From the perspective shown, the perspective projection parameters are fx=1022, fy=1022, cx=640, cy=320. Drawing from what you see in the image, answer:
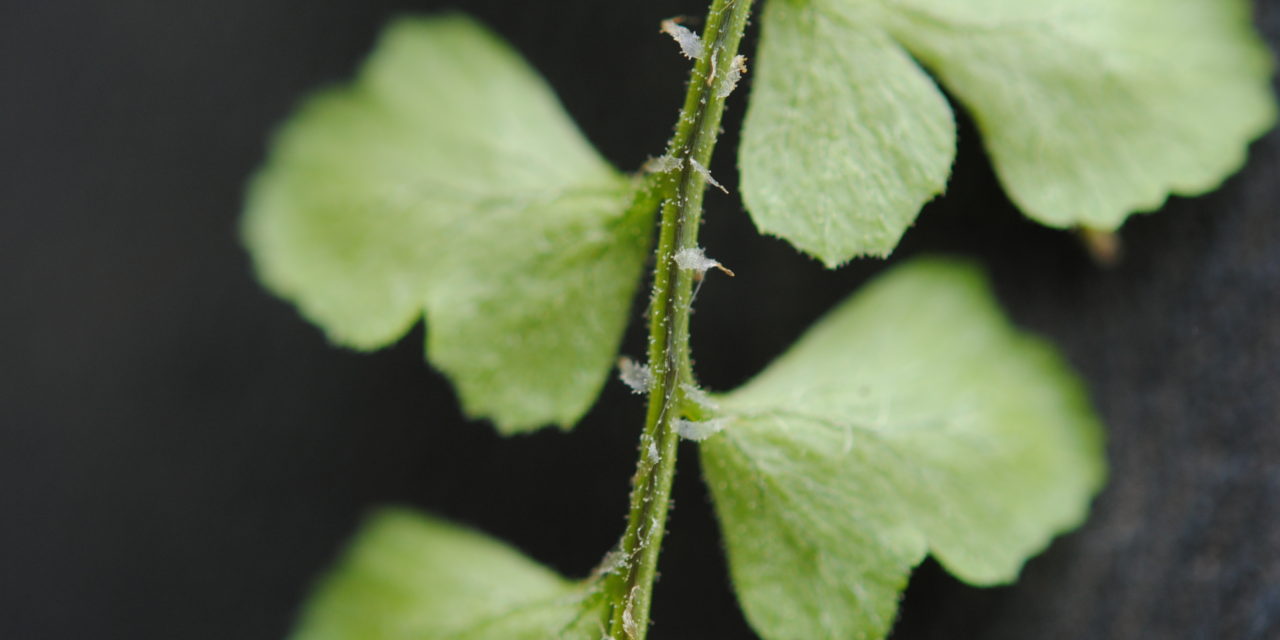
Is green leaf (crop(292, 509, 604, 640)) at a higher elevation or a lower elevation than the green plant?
lower

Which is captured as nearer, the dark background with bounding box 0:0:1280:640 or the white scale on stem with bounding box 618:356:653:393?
the white scale on stem with bounding box 618:356:653:393

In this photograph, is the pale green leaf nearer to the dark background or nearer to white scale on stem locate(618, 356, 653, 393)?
white scale on stem locate(618, 356, 653, 393)

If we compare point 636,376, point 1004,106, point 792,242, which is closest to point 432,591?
point 636,376

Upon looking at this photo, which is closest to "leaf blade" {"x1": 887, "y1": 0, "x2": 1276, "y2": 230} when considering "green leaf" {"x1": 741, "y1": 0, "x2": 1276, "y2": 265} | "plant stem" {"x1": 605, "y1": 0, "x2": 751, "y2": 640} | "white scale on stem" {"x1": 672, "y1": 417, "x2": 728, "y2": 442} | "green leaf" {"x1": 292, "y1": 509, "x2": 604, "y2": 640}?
"green leaf" {"x1": 741, "y1": 0, "x2": 1276, "y2": 265}

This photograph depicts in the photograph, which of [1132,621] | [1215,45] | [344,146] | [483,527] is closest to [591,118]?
[344,146]

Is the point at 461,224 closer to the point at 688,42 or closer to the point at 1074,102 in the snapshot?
the point at 688,42

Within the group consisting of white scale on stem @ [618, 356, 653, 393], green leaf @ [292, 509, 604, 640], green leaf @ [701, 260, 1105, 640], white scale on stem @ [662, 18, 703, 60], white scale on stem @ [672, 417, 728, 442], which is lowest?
green leaf @ [292, 509, 604, 640]

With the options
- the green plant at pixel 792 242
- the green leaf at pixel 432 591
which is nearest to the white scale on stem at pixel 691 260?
the green plant at pixel 792 242
